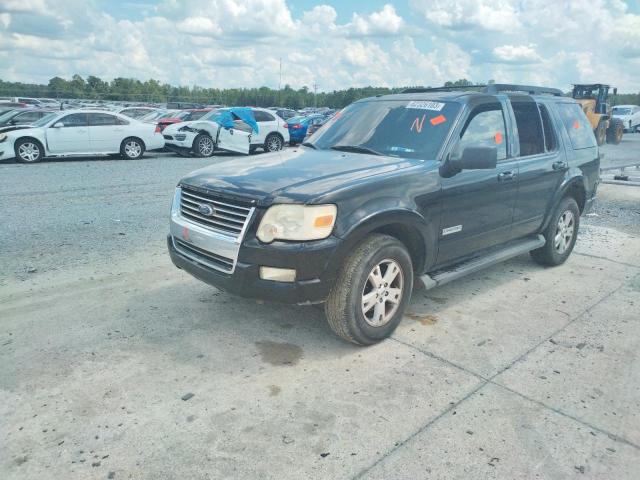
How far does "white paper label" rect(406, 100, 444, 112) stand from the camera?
466 cm

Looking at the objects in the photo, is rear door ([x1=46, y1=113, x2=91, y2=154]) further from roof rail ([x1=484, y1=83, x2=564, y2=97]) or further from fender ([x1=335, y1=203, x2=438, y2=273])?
fender ([x1=335, y1=203, x2=438, y2=273])

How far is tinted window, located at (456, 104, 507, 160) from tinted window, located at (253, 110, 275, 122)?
49.1 feet

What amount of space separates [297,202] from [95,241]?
4.09m

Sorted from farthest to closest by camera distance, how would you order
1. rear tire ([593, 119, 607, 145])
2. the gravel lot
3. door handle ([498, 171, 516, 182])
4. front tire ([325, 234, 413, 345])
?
rear tire ([593, 119, 607, 145]) < door handle ([498, 171, 516, 182]) < front tire ([325, 234, 413, 345]) < the gravel lot

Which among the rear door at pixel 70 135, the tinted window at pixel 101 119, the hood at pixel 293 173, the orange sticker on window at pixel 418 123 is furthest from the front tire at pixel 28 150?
the orange sticker on window at pixel 418 123

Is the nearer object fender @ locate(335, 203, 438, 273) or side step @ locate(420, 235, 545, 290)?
fender @ locate(335, 203, 438, 273)

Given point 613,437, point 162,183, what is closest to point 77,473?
point 613,437

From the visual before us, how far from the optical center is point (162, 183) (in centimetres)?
1145

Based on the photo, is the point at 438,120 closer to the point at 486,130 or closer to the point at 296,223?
the point at 486,130

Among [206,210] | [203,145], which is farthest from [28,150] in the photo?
[206,210]

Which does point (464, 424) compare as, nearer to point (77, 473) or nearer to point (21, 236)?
point (77, 473)

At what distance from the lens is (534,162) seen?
5273mm

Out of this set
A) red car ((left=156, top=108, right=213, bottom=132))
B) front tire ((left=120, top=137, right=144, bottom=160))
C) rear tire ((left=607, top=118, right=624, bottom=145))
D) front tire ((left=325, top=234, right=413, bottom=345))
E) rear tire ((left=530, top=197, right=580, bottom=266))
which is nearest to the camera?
front tire ((left=325, top=234, right=413, bottom=345))

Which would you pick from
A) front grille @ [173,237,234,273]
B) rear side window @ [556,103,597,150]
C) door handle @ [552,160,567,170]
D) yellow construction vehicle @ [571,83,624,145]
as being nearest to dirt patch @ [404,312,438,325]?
front grille @ [173,237,234,273]
